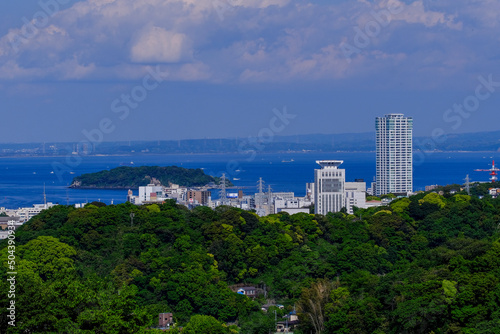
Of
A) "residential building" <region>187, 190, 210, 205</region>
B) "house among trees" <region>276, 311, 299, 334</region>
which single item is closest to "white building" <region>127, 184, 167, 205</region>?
"residential building" <region>187, 190, 210, 205</region>

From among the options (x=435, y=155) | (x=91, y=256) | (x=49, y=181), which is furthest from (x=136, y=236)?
(x=435, y=155)

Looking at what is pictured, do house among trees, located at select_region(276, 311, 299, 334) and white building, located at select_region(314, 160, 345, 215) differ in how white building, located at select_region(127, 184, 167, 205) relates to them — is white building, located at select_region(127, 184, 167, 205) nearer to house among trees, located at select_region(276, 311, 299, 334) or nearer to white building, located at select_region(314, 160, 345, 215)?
white building, located at select_region(314, 160, 345, 215)

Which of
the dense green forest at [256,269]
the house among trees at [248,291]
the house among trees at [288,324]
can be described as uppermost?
the dense green forest at [256,269]

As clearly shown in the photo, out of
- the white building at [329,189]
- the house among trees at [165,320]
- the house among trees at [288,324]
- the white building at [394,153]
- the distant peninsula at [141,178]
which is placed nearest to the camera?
the house among trees at [165,320]

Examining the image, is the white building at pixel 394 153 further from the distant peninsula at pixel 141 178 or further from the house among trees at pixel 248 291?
the house among trees at pixel 248 291

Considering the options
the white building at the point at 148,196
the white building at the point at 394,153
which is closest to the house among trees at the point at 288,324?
the white building at the point at 148,196

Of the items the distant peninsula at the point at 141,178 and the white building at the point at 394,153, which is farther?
the distant peninsula at the point at 141,178
